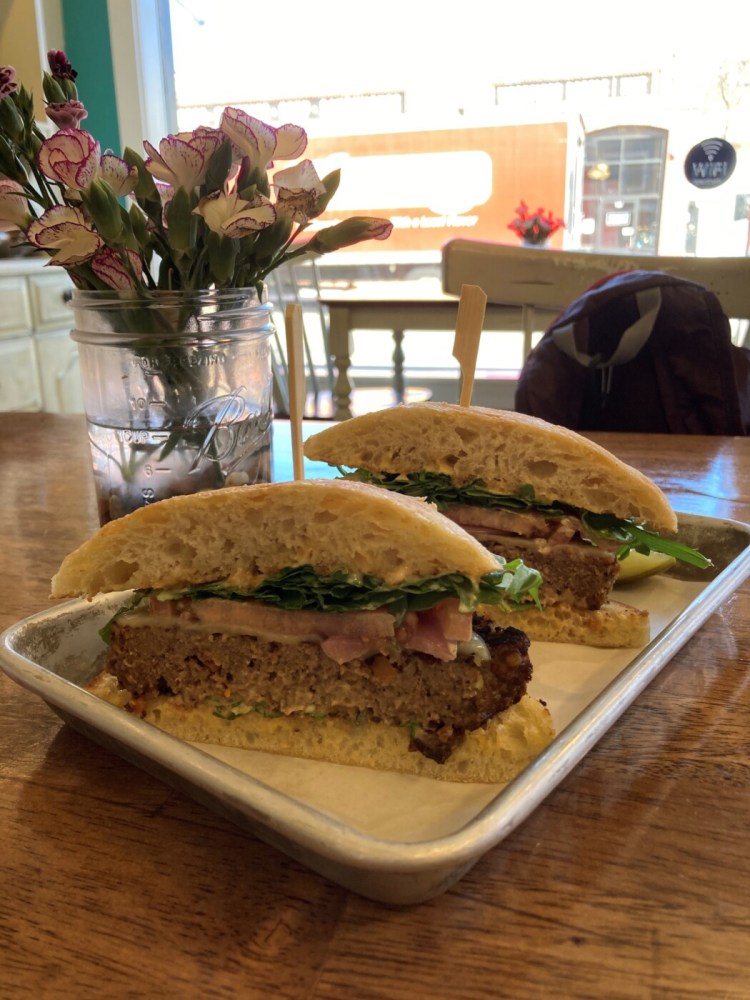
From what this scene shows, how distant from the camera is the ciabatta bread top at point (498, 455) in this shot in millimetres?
1089

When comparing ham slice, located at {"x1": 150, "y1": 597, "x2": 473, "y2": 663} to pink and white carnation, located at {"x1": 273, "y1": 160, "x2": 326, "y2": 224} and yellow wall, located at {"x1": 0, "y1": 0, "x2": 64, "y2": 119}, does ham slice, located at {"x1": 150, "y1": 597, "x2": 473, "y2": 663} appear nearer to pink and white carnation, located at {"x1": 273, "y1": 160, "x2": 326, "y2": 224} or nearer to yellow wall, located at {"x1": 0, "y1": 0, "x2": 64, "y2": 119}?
pink and white carnation, located at {"x1": 273, "y1": 160, "x2": 326, "y2": 224}

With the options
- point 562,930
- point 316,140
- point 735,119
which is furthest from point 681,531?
point 316,140

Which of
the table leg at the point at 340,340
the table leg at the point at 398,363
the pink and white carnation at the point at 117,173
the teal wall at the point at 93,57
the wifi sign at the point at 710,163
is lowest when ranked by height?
the table leg at the point at 398,363

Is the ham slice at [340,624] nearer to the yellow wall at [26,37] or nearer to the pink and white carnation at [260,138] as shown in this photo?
the pink and white carnation at [260,138]

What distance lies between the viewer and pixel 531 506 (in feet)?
3.81

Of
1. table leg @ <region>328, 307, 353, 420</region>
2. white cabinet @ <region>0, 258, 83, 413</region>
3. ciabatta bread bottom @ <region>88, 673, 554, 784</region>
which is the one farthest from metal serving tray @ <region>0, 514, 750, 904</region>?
white cabinet @ <region>0, 258, 83, 413</region>

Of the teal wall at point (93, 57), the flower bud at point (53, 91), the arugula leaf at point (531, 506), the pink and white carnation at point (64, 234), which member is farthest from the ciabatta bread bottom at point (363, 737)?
the teal wall at point (93, 57)

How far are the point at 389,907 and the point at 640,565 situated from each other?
770mm

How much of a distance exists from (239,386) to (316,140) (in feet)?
15.0

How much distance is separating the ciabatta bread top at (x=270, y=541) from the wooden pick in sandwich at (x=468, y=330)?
0.57 m

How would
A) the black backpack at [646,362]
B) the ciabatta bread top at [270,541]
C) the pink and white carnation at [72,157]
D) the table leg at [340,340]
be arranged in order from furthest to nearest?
the table leg at [340,340] < the black backpack at [646,362] < the pink and white carnation at [72,157] < the ciabatta bread top at [270,541]

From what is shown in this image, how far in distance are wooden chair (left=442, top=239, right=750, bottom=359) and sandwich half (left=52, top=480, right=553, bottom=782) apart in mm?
2169

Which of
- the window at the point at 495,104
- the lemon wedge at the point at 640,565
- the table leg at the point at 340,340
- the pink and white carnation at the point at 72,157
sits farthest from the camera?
the window at the point at 495,104

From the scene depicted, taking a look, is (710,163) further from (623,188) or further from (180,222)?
(180,222)
